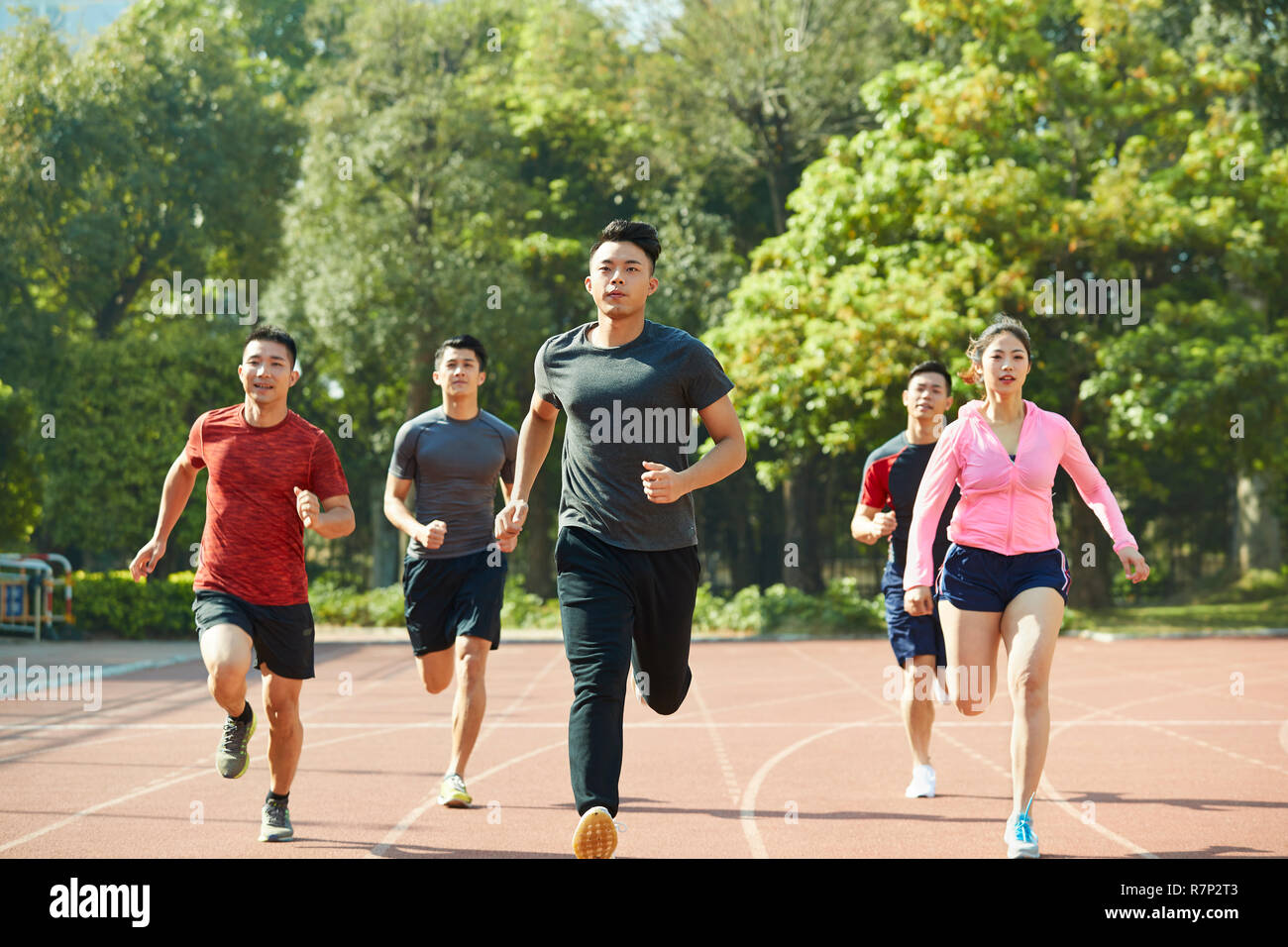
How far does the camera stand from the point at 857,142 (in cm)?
2323

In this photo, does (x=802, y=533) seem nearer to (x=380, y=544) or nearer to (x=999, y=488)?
(x=380, y=544)

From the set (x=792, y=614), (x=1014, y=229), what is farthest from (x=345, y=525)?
(x=1014, y=229)

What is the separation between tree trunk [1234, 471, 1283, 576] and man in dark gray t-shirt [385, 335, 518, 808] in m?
25.4

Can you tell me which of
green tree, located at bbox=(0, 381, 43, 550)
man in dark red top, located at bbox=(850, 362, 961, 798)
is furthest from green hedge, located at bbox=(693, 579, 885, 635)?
man in dark red top, located at bbox=(850, 362, 961, 798)

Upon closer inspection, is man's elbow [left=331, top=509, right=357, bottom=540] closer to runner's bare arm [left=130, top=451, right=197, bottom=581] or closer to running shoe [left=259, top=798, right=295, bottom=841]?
runner's bare arm [left=130, top=451, right=197, bottom=581]

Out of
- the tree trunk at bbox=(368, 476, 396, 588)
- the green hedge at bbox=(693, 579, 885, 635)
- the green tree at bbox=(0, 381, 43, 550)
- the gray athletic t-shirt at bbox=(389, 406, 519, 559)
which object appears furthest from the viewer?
the tree trunk at bbox=(368, 476, 396, 588)

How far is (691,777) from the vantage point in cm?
809

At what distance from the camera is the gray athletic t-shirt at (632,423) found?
478 centimetres

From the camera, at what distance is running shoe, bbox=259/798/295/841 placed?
5953 mm

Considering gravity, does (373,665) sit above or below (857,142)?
below

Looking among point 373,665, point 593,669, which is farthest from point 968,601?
point 373,665

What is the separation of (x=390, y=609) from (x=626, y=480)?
19506 millimetres

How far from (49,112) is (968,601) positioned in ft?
86.3

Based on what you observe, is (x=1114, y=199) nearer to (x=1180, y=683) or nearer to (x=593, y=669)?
(x=1180, y=683)
